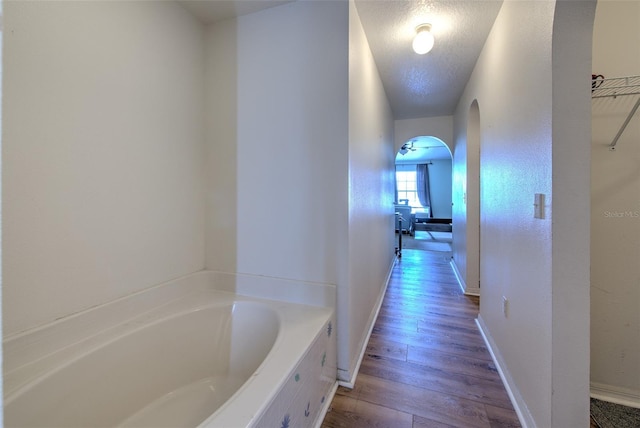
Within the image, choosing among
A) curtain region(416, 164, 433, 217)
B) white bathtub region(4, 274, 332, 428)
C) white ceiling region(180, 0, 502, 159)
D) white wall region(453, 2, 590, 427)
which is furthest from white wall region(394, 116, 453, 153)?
curtain region(416, 164, 433, 217)

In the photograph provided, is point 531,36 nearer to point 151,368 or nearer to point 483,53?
A: point 483,53

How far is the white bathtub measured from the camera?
3.43 feet

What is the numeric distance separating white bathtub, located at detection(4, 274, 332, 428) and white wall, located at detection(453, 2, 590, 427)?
3.34ft

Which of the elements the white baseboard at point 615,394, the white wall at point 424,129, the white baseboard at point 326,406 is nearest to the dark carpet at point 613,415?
the white baseboard at point 615,394

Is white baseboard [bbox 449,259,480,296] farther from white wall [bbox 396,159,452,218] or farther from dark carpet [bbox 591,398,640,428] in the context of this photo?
white wall [bbox 396,159,452,218]

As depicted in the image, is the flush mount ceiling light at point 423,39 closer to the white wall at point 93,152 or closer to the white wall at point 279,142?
the white wall at point 279,142

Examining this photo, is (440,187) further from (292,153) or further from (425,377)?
(292,153)

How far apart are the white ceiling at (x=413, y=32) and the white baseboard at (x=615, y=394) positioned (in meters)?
2.33

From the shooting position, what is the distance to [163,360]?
1467 mm

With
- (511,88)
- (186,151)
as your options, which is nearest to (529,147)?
(511,88)

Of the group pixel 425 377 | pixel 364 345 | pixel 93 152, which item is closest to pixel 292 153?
→ pixel 93 152

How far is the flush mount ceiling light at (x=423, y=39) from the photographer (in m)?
1.94

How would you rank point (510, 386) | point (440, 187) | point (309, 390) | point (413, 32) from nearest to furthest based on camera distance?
1. point (309, 390)
2. point (510, 386)
3. point (413, 32)
4. point (440, 187)

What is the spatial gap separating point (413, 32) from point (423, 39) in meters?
0.16
